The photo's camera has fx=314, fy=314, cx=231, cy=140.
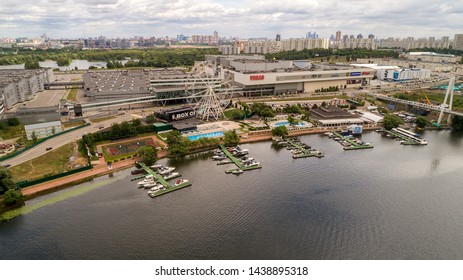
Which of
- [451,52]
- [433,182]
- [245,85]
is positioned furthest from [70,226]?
[451,52]

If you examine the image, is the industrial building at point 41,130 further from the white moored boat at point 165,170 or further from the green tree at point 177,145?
the white moored boat at point 165,170

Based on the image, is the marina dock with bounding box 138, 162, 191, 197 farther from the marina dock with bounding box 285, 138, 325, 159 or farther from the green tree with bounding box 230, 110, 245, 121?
the green tree with bounding box 230, 110, 245, 121

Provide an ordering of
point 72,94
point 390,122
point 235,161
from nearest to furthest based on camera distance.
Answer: point 235,161, point 390,122, point 72,94

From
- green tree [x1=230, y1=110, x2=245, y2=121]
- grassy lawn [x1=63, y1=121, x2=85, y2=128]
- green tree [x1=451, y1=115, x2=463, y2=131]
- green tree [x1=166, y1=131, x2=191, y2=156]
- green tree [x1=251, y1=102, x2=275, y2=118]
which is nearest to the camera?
green tree [x1=166, y1=131, x2=191, y2=156]

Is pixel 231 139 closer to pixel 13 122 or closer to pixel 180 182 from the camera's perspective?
pixel 180 182

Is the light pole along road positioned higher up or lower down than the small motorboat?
higher up

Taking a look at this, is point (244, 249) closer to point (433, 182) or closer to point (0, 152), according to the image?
point (433, 182)

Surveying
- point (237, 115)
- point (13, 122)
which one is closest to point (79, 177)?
point (13, 122)

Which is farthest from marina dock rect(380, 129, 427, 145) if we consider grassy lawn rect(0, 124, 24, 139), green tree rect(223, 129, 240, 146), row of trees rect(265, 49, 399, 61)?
row of trees rect(265, 49, 399, 61)
